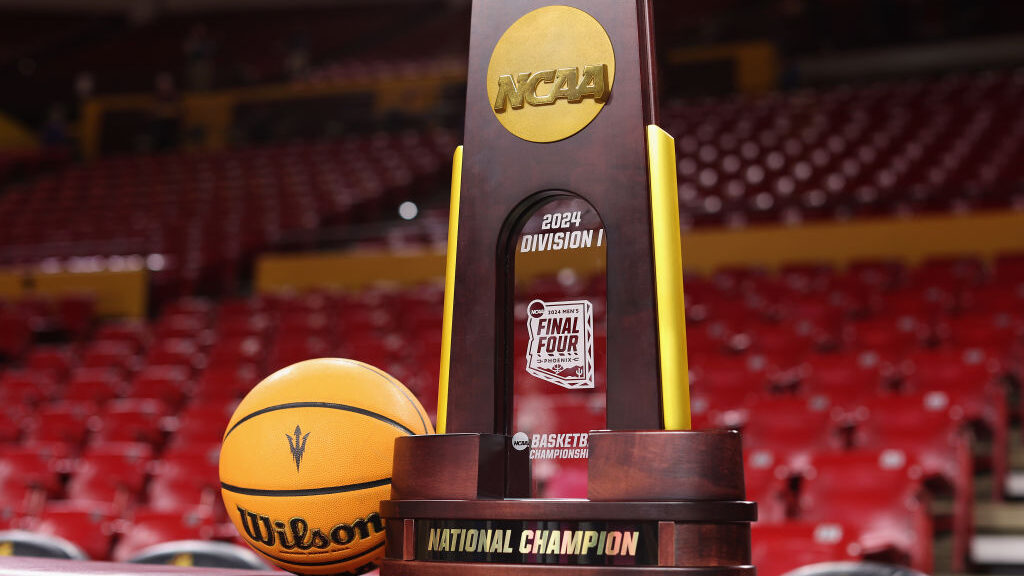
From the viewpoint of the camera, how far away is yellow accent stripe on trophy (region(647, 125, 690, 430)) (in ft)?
3.48

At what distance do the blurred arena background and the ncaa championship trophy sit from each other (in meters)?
0.05

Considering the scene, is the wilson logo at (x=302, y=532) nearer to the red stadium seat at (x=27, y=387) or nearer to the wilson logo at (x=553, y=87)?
the wilson logo at (x=553, y=87)

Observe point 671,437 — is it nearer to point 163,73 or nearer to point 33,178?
point 33,178

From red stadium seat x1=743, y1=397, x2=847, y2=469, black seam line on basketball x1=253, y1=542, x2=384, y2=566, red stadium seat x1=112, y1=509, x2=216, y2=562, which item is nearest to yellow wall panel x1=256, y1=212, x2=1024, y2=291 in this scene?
red stadium seat x1=743, y1=397, x2=847, y2=469

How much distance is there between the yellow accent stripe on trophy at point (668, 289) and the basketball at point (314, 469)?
38 centimetres

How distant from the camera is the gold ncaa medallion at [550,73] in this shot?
3.69 feet

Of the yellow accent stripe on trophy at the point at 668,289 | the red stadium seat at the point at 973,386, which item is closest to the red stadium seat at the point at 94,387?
the red stadium seat at the point at 973,386

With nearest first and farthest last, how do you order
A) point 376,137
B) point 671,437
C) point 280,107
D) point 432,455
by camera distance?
point 671,437 → point 432,455 → point 376,137 → point 280,107

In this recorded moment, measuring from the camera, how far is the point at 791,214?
762 centimetres

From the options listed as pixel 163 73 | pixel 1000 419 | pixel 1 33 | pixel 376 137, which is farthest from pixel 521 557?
pixel 1 33

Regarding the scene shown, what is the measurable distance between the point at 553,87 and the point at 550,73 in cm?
2

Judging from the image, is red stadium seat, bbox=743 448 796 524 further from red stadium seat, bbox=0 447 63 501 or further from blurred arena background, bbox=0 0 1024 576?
red stadium seat, bbox=0 447 63 501

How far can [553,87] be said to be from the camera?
114 centimetres

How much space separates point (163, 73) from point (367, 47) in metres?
2.88
